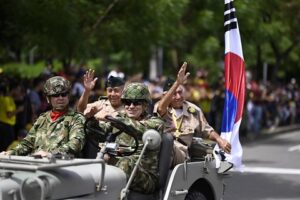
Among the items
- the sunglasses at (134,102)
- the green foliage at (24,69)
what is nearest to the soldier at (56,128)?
the sunglasses at (134,102)

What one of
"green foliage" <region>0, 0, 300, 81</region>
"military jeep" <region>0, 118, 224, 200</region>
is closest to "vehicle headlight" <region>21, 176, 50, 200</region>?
"military jeep" <region>0, 118, 224, 200</region>

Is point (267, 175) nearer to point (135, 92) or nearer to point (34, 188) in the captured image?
point (135, 92)

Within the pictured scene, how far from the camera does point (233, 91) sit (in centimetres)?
859

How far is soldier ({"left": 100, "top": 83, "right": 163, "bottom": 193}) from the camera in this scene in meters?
6.51

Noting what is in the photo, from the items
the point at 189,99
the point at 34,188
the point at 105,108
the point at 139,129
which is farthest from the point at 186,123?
the point at 189,99

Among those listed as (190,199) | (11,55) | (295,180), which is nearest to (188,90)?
(11,55)

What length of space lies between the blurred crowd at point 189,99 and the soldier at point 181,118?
4.51ft

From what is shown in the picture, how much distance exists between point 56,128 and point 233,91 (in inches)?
102

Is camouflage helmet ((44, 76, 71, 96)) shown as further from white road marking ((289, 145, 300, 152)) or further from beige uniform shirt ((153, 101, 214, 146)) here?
white road marking ((289, 145, 300, 152))

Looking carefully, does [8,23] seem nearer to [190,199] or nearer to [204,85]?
[204,85]

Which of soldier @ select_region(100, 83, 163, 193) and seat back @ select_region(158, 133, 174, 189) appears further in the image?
seat back @ select_region(158, 133, 174, 189)

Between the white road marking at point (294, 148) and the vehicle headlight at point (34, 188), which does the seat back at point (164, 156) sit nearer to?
the vehicle headlight at point (34, 188)

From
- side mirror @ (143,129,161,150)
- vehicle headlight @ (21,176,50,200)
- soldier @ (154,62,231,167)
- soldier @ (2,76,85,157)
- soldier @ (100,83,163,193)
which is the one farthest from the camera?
soldier @ (154,62,231,167)

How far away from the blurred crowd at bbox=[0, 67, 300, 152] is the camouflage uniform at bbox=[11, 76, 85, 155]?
2.78 metres
